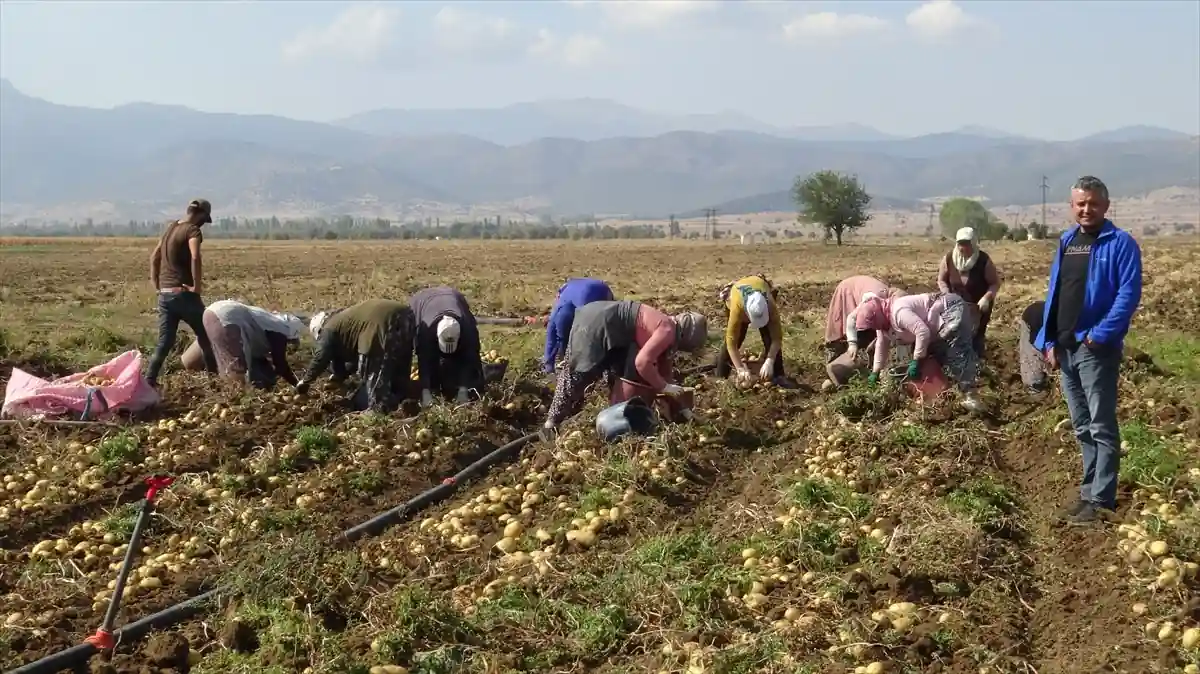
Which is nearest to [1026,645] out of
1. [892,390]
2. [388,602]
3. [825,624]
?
[825,624]

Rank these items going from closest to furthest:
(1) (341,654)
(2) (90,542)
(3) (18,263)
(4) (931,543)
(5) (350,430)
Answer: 1. (1) (341,654)
2. (4) (931,543)
3. (2) (90,542)
4. (5) (350,430)
5. (3) (18,263)

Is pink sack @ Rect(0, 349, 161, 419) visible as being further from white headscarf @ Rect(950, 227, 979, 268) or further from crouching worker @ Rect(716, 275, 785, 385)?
white headscarf @ Rect(950, 227, 979, 268)

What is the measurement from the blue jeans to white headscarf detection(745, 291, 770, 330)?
11.0ft

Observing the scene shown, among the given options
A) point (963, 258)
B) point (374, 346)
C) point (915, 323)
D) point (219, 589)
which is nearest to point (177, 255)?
point (374, 346)

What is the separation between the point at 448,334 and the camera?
29.9 ft

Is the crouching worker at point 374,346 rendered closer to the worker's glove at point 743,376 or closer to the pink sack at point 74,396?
the pink sack at point 74,396

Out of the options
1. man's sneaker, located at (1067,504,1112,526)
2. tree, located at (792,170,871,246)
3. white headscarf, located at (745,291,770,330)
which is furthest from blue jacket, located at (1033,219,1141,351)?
tree, located at (792,170,871,246)

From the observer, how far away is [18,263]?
34.5 meters

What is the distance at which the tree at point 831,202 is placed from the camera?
55875 mm

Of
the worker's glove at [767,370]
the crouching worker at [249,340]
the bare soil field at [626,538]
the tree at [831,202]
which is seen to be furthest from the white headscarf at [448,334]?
the tree at [831,202]

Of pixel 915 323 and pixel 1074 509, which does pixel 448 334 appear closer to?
pixel 915 323

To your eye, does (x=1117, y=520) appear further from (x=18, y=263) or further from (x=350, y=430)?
(x=18, y=263)

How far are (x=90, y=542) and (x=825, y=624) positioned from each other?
444 centimetres

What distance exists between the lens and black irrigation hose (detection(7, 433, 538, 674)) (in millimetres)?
4988
